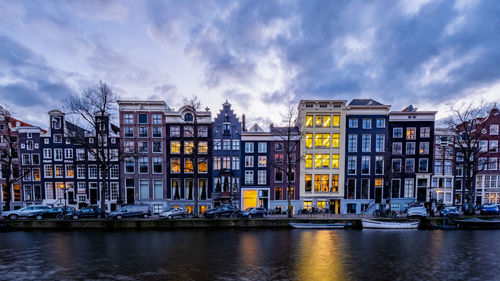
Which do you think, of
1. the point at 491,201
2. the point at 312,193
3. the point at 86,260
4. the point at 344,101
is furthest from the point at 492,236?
the point at 86,260

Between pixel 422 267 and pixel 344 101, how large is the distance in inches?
1102

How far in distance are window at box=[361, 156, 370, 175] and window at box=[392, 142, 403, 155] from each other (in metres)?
4.92

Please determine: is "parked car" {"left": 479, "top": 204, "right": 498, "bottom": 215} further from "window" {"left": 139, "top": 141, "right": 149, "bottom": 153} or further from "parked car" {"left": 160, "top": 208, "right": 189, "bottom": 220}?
"window" {"left": 139, "top": 141, "right": 149, "bottom": 153}

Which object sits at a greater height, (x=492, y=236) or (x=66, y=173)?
(x=66, y=173)

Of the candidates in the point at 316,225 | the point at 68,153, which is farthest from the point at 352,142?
the point at 68,153

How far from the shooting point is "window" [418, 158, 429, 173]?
122 feet

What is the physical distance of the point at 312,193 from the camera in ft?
123

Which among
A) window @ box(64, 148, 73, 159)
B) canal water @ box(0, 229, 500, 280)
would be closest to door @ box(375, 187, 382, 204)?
canal water @ box(0, 229, 500, 280)

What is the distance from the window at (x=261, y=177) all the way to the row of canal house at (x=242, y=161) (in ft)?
0.59

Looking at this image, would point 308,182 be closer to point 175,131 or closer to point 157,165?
point 175,131

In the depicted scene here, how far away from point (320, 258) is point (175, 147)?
29713mm

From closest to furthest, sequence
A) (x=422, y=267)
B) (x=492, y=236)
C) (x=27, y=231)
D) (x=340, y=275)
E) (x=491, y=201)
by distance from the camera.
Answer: (x=340, y=275), (x=422, y=267), (x=492, y=236), (x=27, y=231), (x=491, y=201)

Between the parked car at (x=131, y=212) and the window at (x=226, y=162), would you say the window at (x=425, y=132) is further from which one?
the parked car at (x=131, y=212)

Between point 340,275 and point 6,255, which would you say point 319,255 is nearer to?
point 340,275
